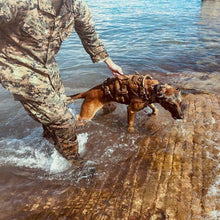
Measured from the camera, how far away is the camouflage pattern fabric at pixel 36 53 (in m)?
2.08

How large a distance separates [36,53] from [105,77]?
4.83m

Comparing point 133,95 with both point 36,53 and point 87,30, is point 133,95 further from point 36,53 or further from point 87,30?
point 36,53

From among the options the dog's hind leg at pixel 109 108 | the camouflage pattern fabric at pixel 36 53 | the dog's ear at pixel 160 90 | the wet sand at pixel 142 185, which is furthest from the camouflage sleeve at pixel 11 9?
the dog's hind leg at pixel 109 108

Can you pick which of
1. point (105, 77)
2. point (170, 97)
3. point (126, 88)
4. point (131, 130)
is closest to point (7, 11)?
point (126, 88)

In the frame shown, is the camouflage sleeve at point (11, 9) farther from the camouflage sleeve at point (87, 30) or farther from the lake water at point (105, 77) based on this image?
the lake water at point (105, 77)

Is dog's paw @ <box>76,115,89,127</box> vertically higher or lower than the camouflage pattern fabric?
lower

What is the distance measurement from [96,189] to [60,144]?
78 centimetres

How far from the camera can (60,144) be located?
2871 mm

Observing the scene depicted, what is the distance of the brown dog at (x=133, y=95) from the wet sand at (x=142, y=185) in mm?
504

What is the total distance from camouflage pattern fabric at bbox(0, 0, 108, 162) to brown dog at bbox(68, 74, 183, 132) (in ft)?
4.63

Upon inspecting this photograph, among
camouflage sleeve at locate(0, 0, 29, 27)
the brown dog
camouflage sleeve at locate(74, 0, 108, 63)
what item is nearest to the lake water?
the brown dog

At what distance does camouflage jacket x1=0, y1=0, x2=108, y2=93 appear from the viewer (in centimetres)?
202

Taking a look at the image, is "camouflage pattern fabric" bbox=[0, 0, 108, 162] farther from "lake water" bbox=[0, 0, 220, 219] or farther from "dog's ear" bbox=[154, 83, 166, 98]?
"dog's ear" bbox=[154, 83, 166, 98]

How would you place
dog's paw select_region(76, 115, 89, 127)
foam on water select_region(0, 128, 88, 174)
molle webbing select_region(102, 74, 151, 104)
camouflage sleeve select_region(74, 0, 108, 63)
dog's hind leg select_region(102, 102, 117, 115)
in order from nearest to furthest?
camouflage sleeve select_region(74, 0, 108, 63) < foam on water select_region(0, 128, 88, 174) < molle webbing select_region(102, 74, 151, 104) < dog's paw select_region(76, 115, 89, 127) < dog's hind leg select_region(102, 102, 117, 115)
